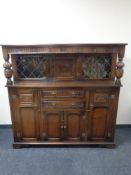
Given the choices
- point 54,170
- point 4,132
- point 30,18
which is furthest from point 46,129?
point 30,18

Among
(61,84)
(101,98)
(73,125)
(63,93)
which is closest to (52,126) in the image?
(73,125)

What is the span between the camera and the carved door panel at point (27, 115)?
2266mm

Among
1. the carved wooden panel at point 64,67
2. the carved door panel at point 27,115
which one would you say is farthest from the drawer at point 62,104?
the carved wooden panel at point 64,67

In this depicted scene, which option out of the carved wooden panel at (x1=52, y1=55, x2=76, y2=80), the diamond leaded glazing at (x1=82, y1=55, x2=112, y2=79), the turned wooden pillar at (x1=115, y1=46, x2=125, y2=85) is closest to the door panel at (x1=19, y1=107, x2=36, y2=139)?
the carved wooden panel at (x1=52, y1=55, x2=76, y2=80)

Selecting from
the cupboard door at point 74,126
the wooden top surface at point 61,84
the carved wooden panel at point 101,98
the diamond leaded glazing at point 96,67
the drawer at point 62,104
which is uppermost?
the diamond leaded glazing at point 96,67

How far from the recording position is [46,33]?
8.07ft

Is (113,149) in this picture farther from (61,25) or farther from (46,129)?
(61,25)

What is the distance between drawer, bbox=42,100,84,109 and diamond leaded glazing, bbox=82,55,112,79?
0.37 m

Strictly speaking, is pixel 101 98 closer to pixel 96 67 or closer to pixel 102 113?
pixel 102 113

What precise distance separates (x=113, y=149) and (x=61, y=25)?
1814 millimetres

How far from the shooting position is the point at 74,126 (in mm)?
2420

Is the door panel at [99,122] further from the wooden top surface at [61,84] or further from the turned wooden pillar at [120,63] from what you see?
the turned wooden pillar at [120,63]

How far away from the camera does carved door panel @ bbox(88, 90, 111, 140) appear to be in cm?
227

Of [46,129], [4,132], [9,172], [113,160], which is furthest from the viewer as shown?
[4,132]
